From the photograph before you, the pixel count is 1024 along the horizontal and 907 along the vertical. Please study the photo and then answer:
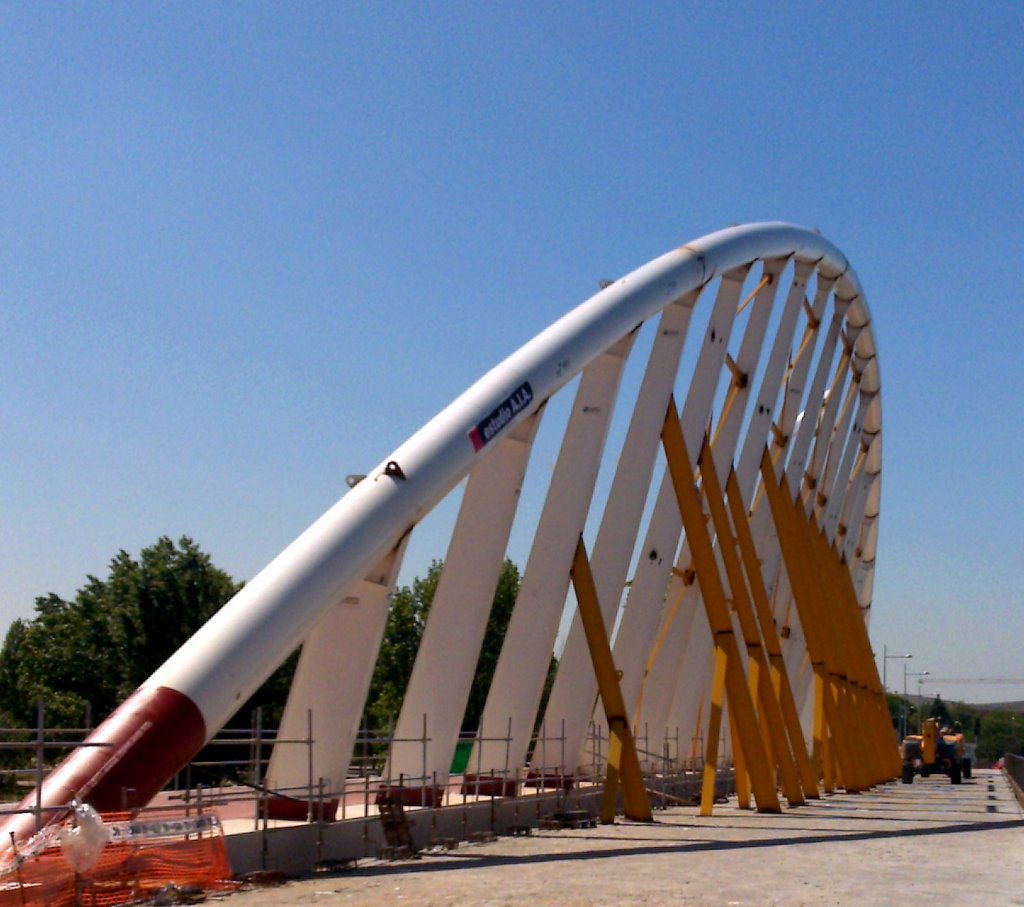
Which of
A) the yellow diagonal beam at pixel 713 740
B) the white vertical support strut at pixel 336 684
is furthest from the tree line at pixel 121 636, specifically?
the white vertical support strut at pixel 336 684

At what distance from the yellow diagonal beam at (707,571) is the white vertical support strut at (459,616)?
18.6 ft

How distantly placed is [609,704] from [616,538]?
3.92 m

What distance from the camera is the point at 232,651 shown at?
15.0 m

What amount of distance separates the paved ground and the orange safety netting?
59 cm

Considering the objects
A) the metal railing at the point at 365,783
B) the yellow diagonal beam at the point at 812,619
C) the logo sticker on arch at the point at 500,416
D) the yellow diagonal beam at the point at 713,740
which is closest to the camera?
the metal railing at the point at 365,783

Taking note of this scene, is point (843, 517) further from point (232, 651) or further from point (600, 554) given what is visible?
point (232, 651)

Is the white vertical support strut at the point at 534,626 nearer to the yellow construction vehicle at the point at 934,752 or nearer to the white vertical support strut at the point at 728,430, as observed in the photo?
the white vertical support strut at the point at 728,430

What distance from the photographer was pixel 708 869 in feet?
55.4

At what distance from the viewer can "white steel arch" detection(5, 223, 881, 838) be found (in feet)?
49.3

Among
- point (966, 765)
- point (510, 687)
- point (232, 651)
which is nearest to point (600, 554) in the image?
point (510, 687)

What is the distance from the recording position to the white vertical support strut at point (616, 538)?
25359 millimetres

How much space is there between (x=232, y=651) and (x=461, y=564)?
678 cm

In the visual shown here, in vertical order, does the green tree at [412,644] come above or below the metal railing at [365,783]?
above

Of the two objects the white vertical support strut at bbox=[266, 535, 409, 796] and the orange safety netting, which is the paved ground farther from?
the white vertical support strut at bbox=[266, 535, 409, 796]
